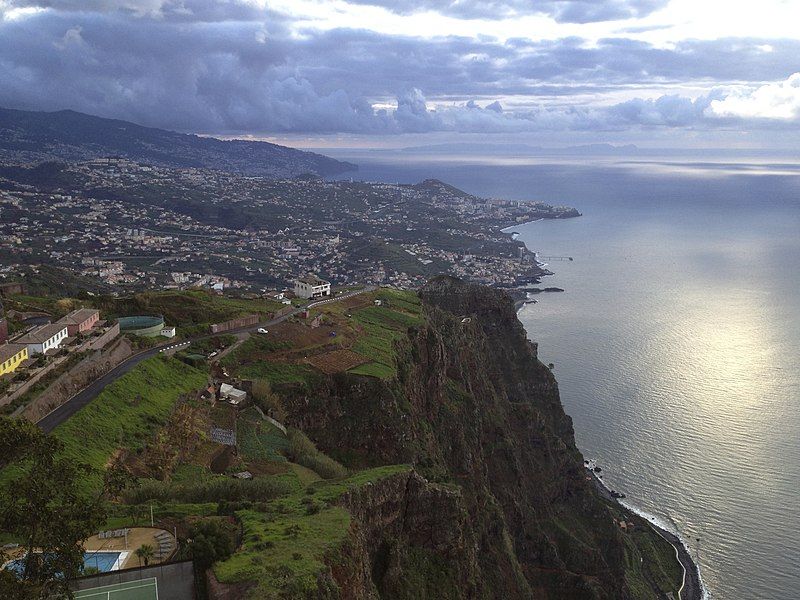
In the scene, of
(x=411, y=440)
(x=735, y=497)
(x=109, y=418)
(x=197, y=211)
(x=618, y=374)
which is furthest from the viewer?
(x=197, y=211)

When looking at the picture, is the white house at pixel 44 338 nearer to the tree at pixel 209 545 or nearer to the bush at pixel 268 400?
the bush at pixel 268 400

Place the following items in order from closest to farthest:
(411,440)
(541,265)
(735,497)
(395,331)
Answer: (411,440) < (395,331) < (735,497) < (541,265)

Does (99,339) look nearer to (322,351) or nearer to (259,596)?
(322,351)

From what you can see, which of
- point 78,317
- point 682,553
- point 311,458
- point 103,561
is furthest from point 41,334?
point 682,553

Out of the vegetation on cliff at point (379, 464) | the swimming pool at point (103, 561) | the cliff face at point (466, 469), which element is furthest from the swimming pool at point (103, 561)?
the cliff face at point (466, 469)

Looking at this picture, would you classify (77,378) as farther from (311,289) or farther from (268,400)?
(311,289)

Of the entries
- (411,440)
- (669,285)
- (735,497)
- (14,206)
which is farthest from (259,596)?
(14,206)
